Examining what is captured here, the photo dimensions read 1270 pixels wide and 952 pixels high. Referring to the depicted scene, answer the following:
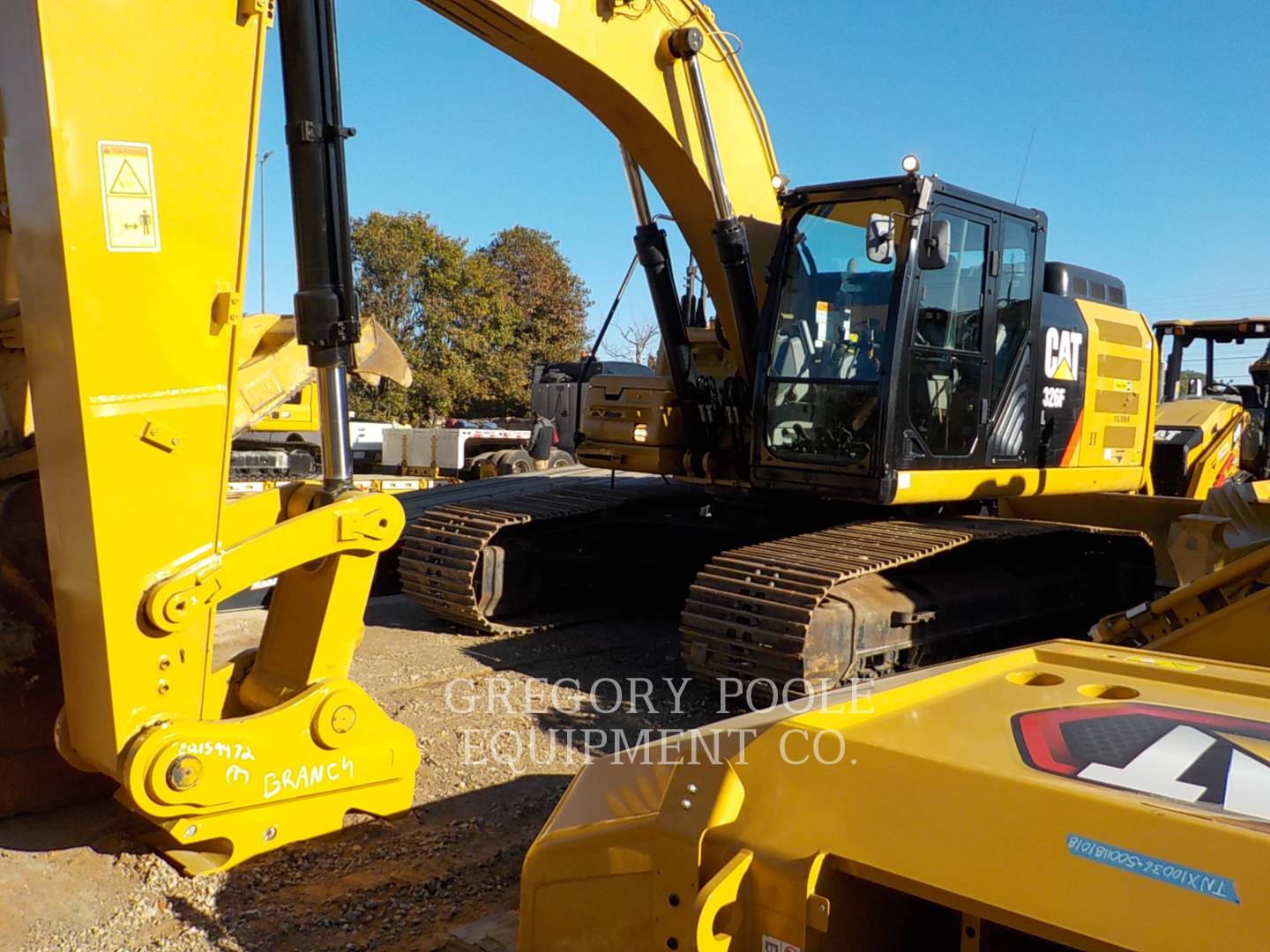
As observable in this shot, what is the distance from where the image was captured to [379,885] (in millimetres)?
3365

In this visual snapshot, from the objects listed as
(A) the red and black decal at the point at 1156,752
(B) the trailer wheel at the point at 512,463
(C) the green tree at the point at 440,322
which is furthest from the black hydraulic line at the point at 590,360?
(C) the green tree at the point at 440,322

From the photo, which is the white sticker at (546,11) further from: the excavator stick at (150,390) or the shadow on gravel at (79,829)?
the shadow on gravel at (79,829)

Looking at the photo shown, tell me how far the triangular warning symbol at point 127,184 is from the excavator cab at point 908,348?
333cm

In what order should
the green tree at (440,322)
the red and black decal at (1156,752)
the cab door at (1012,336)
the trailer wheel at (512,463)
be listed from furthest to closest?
the green tree at (440,322)
the trailer wheel at (512,463)
the cab door at (1012,336)
the red and black decal at (1156,752)

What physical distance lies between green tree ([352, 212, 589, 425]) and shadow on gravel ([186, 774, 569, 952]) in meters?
26.0

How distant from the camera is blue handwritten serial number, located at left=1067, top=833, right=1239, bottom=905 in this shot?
137 cm

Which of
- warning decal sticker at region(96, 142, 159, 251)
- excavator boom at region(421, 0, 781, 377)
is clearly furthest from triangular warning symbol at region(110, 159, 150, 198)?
excavator boom at region(421, 0, 781, 377)

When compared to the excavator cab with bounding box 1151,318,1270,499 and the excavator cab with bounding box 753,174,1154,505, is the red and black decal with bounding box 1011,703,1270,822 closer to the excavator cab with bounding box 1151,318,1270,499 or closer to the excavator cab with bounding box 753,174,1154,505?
the excavator cab with bounding box 753,174,1154,505

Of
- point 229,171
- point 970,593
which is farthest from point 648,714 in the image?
point 229,171

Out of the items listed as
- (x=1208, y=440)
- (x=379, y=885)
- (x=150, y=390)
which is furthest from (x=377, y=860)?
(x=1208, y=440)

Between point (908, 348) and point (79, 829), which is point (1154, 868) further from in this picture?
point (908, 348)

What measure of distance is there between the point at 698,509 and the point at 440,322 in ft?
79.6

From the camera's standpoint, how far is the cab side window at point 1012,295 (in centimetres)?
616

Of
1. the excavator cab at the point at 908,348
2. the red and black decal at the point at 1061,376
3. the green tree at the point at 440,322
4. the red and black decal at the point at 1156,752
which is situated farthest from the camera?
the green tree at the point at 440,322
